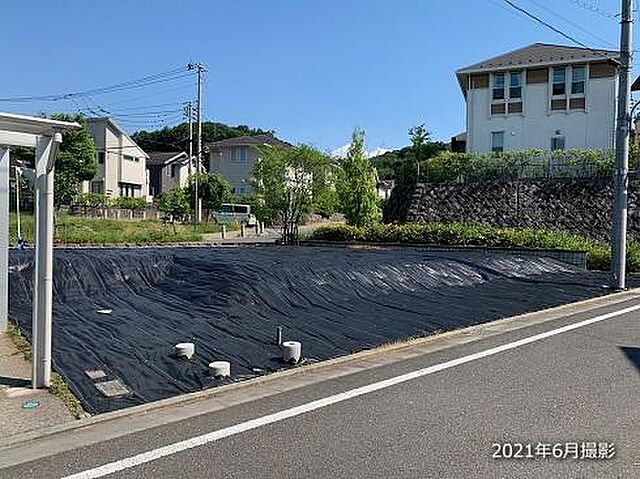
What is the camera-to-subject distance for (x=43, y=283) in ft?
17.8

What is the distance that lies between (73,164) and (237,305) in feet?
93.2

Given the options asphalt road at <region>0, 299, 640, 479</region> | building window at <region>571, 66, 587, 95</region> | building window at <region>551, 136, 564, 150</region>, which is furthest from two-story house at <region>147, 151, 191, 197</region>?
asphalt road at <region>0, 299, 640, 479</region>

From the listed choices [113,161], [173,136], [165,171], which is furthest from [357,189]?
[173,136]

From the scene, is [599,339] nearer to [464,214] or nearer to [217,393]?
[217,393]

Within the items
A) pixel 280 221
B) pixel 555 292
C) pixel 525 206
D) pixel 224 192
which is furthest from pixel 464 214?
pixel 224 192

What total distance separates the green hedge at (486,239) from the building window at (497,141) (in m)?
9.36

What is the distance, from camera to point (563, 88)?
95.6ft

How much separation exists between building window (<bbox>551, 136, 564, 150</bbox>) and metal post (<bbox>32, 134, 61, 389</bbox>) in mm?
27543

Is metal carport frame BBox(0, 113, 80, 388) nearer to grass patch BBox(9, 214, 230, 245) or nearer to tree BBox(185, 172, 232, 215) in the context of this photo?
grass patch BBox(9, 214, 230, 245)

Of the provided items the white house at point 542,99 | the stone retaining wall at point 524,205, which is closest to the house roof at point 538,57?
the white house at point 542,99

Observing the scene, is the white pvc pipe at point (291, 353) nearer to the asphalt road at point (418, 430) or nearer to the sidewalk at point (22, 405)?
the asphalt road at point (418, 430)

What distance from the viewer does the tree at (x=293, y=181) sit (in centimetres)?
2339

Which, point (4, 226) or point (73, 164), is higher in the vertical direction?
point (73, 164)

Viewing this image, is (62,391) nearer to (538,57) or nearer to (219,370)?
(219,370)
